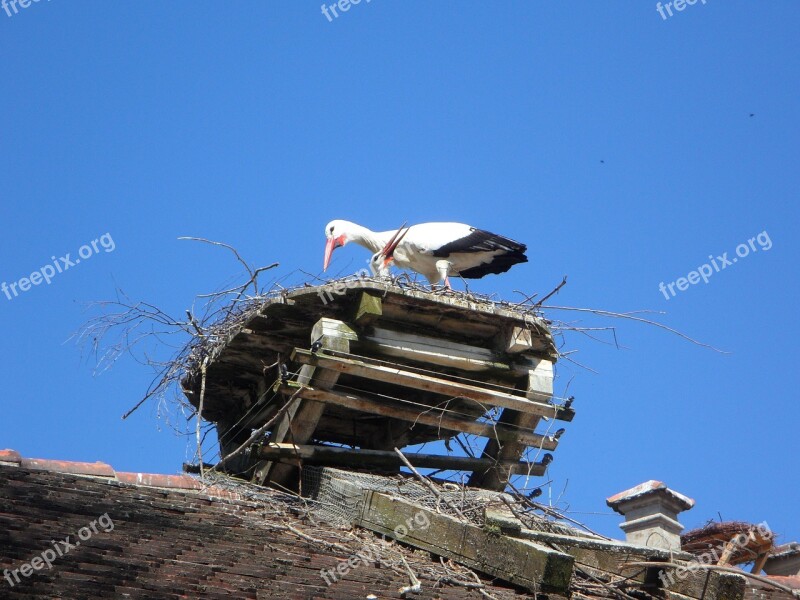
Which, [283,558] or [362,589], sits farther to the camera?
[283,558]

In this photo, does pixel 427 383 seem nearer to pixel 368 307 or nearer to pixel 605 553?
→ pixel 368 307

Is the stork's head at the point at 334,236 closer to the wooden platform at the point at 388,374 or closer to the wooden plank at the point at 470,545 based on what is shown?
the wooden platform at the point at 388,374

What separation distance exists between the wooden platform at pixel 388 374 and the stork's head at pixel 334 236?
2.66 m

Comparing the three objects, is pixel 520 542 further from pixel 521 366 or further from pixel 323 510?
pixel 521 366

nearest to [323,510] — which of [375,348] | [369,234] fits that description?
[375,348]

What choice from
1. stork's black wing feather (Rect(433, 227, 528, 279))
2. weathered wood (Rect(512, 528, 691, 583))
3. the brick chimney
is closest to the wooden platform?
the brick chimney

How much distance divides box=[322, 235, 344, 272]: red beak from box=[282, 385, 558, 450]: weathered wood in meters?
3.13

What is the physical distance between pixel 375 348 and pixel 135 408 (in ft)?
6.34

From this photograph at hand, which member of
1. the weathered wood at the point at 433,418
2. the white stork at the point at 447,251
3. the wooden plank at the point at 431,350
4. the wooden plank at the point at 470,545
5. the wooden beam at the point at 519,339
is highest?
the white stork at the point at 447,251

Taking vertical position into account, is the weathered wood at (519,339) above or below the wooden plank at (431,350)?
above

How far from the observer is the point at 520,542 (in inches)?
203

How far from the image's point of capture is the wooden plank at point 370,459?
708cm

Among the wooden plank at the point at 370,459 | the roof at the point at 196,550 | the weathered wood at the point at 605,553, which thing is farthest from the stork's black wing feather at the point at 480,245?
the weathered wood at the point at 605,553

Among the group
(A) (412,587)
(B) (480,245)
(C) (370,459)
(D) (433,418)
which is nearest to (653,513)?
(D) (433,418)
